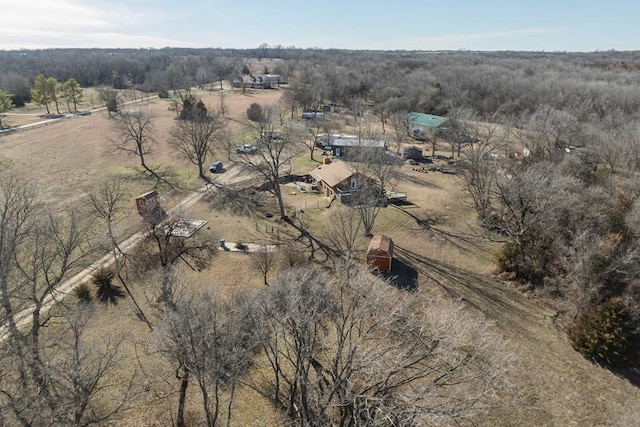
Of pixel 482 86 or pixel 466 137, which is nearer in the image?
pixel 466 137

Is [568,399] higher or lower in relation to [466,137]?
lower

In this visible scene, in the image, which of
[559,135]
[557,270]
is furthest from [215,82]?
[557,270]

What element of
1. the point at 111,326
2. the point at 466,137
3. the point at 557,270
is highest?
the point at 466,137

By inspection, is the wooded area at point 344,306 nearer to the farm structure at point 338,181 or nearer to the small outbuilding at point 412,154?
the farm structure at point 338,181

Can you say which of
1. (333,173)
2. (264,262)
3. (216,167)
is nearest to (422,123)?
(333,173)

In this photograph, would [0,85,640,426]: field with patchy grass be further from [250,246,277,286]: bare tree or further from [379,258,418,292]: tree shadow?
[250,246,277,286]: bare tree

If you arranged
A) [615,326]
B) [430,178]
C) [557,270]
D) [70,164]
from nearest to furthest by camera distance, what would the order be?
[615,326] < [557,270] < [430,178] < [70,164]

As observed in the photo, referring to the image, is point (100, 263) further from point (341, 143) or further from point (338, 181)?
point (341, 143)

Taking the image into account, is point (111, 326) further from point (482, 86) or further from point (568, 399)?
point (482, 86)
